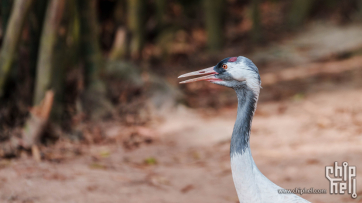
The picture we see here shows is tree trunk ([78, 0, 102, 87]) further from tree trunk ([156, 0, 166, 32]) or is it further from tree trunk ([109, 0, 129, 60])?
tree trunk ([156, 0, 166, 32])

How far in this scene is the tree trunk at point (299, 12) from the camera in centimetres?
1129

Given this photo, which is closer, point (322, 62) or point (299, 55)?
A: point (322, 62)

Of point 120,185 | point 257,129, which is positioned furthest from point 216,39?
point 120,185

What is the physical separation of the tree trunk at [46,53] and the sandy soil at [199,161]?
89cm

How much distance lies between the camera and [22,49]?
448cm

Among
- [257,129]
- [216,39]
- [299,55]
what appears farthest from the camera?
[216,39]

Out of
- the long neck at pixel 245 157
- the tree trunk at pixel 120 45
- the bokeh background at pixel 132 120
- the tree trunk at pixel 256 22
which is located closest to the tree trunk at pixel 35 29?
the bokeh background at pixel 132 120

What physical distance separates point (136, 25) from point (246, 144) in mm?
6772

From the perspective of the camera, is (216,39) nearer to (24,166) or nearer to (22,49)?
(22,49)

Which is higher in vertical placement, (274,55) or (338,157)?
(274,55)

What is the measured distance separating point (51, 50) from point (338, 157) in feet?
11.3

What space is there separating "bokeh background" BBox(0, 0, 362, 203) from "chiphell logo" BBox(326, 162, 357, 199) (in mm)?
69

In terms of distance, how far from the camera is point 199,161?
175 inches

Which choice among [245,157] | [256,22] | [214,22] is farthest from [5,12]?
[256,22]
